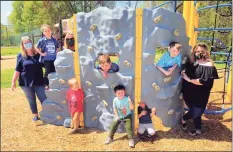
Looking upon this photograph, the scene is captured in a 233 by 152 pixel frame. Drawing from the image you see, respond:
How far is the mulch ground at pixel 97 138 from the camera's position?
159 inches

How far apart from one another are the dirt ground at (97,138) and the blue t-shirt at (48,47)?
1360mm

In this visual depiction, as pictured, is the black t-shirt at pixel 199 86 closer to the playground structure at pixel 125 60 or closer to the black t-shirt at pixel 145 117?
the playground structure at pixel 125 60

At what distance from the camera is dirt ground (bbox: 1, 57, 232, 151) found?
4.03 metres

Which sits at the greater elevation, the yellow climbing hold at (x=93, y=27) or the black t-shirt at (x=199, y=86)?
the yellow climbing hold at (x=93, y=27)

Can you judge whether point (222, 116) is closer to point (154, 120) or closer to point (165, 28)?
point (154, 120)

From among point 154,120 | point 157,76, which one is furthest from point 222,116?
point 157,76

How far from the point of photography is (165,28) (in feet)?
13.6

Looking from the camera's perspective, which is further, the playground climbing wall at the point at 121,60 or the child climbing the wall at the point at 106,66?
the child climbing the wall at the point at 106,66

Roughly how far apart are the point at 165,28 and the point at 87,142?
7.40 feet

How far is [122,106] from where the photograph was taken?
4.16 meters

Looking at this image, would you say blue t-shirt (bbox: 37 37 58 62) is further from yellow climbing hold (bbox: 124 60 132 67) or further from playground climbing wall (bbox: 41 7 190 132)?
yellow climbing hold (bbox: 124 60 132 67)

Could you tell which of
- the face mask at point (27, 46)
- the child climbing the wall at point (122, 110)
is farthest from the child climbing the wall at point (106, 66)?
the face mask at point (27, 46)

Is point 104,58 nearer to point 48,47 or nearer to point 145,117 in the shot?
point 145,117

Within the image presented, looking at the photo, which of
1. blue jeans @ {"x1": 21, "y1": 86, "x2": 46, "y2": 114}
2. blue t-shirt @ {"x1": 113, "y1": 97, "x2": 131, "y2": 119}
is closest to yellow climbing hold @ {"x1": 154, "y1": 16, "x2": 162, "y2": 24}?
blue t-shirt @ {"x1": 113, "y1": 97, "x2": 131, "y2": 119}
